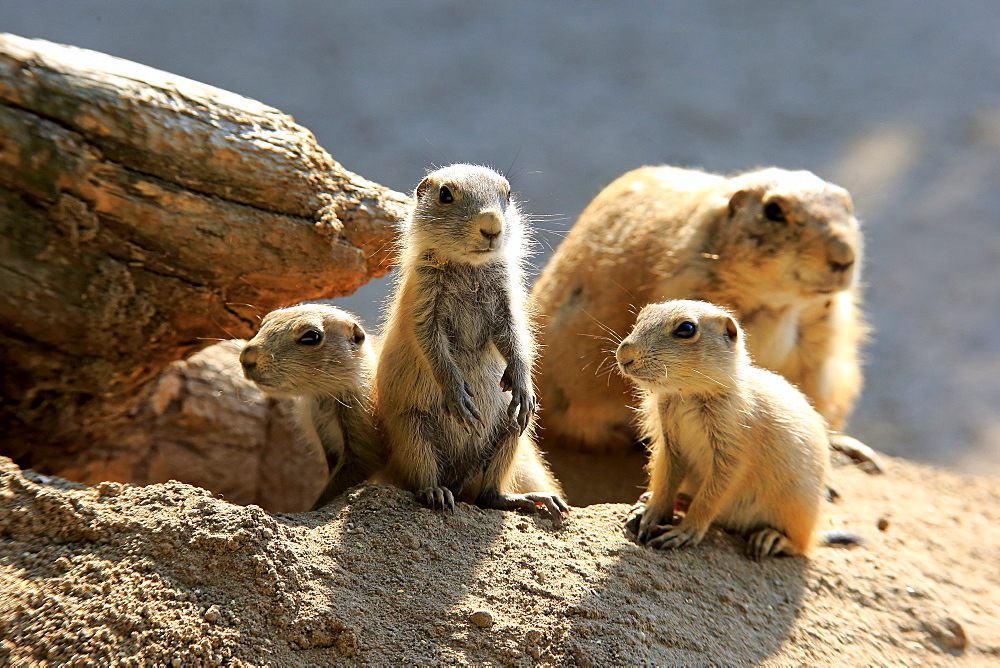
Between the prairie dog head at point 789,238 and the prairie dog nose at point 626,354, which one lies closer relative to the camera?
the prairie dog nose at point 626,354

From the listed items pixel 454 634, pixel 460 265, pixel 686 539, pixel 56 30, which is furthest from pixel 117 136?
pixel 56 30

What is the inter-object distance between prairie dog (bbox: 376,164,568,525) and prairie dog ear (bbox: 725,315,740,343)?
2.68 feet

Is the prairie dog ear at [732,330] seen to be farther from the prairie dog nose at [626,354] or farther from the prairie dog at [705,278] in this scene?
the prairie dog at [705,278]

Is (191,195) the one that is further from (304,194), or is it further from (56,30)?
(56,30)

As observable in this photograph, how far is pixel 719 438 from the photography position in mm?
3523

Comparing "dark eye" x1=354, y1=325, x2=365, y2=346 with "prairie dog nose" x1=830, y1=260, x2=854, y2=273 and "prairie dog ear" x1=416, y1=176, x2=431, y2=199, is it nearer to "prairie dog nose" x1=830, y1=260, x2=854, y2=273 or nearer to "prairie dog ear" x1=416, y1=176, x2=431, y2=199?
"prairie dog ear" x1=416, y1=176, x2=431, y2=199

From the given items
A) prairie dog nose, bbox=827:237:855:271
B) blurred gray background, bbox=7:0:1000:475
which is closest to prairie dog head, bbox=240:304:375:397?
prairie dog nose, bbox=827:237:855:271

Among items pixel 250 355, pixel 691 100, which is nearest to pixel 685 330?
pixel 250 355

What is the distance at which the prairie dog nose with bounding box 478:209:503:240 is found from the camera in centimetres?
338

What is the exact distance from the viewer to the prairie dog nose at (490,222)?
338 centimetres

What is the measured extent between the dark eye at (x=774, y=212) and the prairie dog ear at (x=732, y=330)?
1.48 m

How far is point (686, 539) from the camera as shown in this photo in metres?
3.52

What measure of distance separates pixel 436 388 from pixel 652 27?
9264 millimetres

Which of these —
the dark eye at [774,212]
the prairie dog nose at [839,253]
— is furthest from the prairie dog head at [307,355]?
the prairie dog nose at [839,253]
